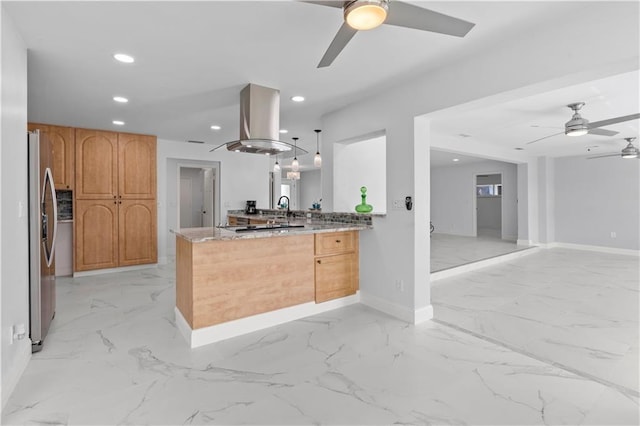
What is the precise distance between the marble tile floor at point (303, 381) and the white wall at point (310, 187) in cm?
912

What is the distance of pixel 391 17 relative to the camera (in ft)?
5.12

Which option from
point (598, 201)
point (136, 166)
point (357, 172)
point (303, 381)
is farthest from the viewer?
point (598, 201)

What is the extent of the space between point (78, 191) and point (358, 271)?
14.3 feet

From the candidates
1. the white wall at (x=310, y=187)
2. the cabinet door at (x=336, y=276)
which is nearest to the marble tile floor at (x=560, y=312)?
the cabinet door at (x=336, y=276)

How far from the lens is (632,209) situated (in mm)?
6793

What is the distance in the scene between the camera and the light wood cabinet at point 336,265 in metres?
3.27

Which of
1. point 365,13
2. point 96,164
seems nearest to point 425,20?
point 365,13

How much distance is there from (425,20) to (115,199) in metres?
5.20

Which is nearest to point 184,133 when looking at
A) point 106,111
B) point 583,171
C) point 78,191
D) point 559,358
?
point 106,111

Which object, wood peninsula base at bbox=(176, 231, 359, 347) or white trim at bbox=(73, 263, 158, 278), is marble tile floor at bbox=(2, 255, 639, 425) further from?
white trim at bbox=(73, 263, 158, 278)

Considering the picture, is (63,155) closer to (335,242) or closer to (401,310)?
(335,242)

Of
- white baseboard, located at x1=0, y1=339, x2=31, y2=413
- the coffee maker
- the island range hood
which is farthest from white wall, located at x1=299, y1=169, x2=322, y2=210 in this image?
white baseboard, located at x1=0, y1=339, x2=31, y2=413

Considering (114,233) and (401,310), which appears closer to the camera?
(401,310)

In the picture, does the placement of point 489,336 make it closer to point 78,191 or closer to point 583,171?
point 78,191
